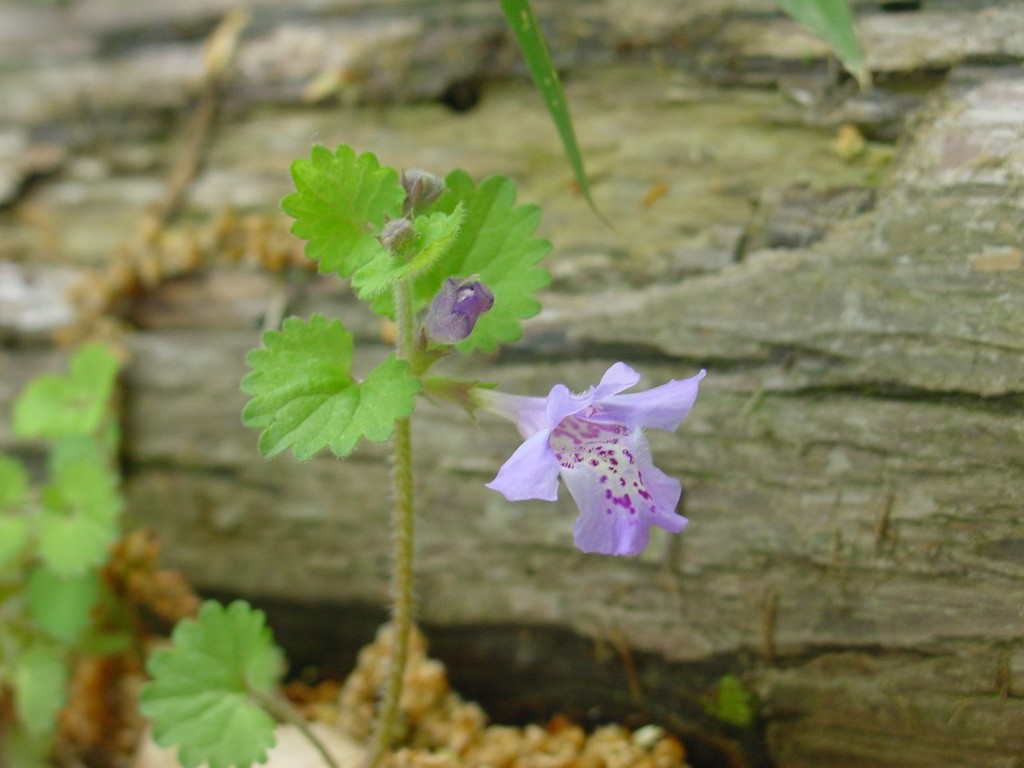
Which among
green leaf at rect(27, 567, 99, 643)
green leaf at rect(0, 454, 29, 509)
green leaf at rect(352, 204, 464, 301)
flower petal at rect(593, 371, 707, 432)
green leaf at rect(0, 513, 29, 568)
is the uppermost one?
green leaf at rect(352, 204, 464, 301)

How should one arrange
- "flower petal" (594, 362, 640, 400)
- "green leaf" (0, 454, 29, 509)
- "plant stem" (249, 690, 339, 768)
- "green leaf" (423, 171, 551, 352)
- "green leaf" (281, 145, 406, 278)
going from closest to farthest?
"flower petal" (594, 362, 640, 400), "green leaf" (281, 145, 406, 278), "green leaf" (423, 171, 551, 352), "plant stem" (249, 690, 339, 768), "green leaf" (0, 454, 29, 509)

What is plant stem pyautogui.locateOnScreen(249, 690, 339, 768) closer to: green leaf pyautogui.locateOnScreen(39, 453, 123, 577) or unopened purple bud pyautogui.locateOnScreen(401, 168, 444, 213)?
green leaf pyautogui.locateOnScreen(39, 453, 123, 577)

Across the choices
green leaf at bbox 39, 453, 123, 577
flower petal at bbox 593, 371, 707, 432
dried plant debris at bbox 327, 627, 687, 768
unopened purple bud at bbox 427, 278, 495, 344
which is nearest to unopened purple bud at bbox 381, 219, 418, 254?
unopened purple bud at bbox 427, 278, 495, 344

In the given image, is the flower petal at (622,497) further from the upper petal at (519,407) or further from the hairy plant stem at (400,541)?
the hairy plant stem at (400,541)

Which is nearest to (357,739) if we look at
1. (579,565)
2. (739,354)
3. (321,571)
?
(321,571)

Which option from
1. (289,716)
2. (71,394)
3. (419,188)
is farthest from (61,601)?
(419,188)
